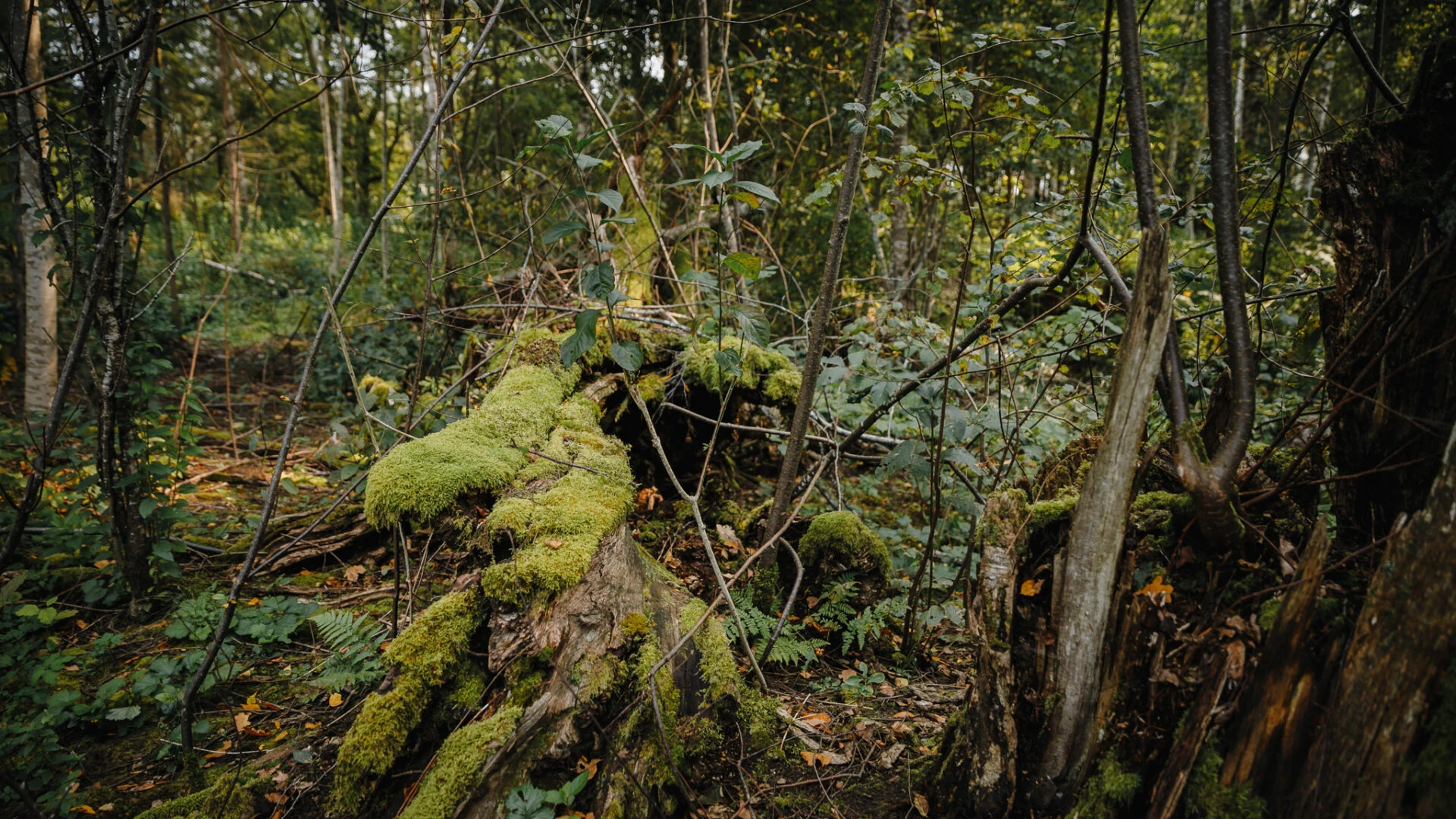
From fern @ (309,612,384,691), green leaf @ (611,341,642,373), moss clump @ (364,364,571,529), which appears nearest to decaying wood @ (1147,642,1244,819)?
green leaf @ (611,341,642,373)

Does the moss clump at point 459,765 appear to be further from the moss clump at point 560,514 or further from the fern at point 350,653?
the fern at point 350,653

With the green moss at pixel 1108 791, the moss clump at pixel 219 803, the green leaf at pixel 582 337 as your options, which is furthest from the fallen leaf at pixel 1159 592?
the moss clump at pixel 219 803

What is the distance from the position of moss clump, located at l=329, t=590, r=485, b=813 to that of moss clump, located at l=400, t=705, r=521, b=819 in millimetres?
169

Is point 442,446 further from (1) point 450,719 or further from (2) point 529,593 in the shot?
(1) point 450,719

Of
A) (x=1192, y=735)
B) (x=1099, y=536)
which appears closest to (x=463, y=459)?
(x=1099, y=536)

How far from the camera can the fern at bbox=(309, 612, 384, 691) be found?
268 cm

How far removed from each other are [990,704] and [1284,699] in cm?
75

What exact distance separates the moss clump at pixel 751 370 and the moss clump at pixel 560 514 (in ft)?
3.25

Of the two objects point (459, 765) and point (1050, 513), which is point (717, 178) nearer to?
point (1050, 513)

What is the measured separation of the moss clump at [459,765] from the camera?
183cm

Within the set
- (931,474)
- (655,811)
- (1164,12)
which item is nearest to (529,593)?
(655,811)

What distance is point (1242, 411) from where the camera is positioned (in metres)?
1.72

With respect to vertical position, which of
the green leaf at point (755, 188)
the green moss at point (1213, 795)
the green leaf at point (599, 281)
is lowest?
the green moss at point (1213, 795)

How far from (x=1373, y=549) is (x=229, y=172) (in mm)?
22784
